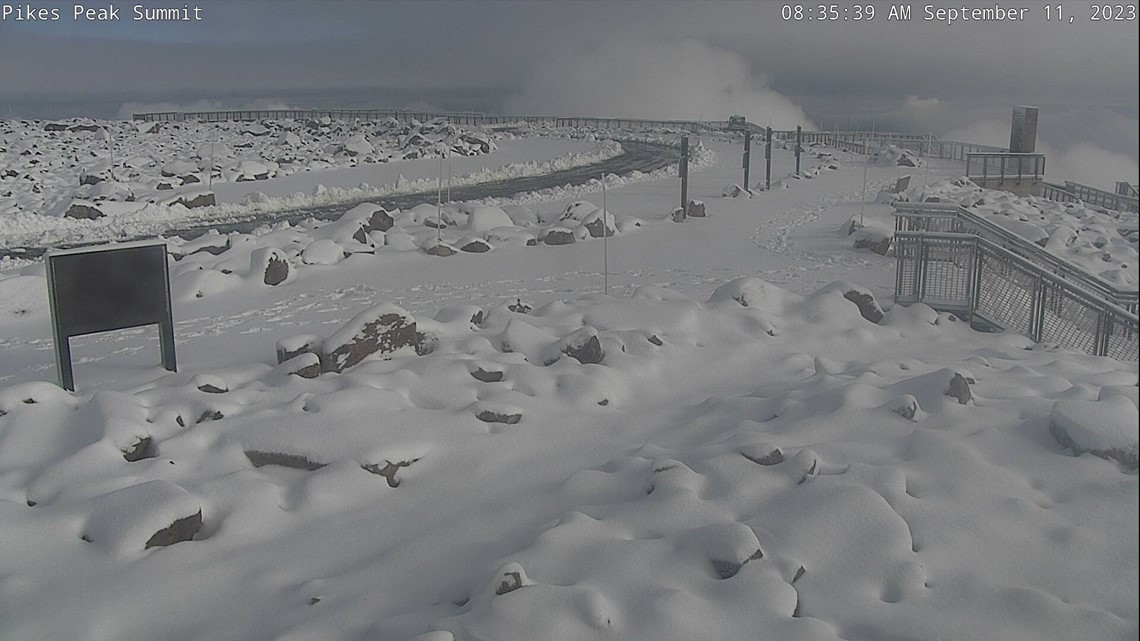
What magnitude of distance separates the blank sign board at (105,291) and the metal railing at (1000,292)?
179 inches

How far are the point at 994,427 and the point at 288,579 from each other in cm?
255

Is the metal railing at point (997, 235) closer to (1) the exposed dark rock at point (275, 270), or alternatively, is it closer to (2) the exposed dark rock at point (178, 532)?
(2) the exposed dark rock at point (178, 532)

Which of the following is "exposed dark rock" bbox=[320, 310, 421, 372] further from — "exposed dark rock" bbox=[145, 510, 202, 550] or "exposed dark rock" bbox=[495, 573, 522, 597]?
"exposed dark rock" bbox=[495, 573, 522, 597]

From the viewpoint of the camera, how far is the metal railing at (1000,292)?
4988 mm

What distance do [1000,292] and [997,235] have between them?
0.54m

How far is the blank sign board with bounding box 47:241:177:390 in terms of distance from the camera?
4730 mm

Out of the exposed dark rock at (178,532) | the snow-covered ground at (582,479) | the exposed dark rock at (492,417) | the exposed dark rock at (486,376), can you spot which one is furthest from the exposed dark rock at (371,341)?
the exposed dark rock at (178,532)

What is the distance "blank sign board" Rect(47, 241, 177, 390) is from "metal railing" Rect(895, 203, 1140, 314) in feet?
14.4

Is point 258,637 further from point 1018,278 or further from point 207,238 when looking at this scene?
point 207,238

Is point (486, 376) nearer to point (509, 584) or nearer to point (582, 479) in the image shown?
point (582, 479)

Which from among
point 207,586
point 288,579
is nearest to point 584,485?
point 288,579

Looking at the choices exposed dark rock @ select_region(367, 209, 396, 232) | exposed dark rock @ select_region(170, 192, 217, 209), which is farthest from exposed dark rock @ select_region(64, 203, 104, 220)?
exposed dark rock @ select_region(367, 209, 396, 232)

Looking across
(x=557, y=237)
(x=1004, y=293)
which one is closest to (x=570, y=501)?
(x=1004, y=293)

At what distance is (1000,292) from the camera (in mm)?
6023
